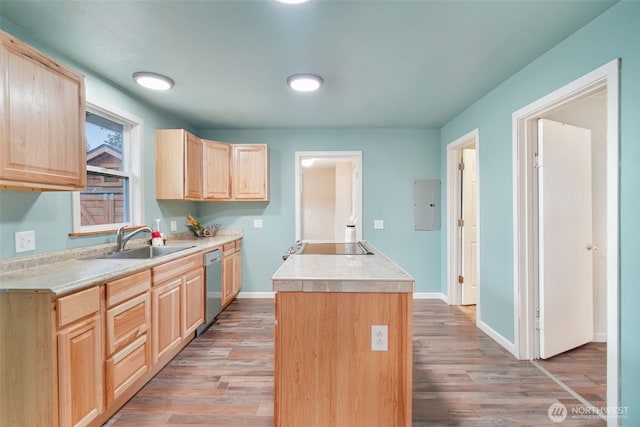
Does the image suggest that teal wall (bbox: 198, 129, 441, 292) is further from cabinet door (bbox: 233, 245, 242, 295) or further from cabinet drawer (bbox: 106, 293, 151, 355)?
cabinet drawer (bbox: 106, 293, 151, 355)

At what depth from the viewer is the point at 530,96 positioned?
6.97 ft

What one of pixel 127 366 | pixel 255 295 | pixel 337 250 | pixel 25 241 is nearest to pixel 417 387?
pixel 337 250

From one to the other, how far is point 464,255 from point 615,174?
2.21 m

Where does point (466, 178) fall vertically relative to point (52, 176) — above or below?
above

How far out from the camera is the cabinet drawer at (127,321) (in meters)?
1.57

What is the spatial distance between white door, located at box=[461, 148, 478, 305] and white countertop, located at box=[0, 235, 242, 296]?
11.2 feet

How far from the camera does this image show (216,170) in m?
3.51

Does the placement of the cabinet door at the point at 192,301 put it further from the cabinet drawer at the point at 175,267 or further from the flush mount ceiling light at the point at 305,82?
the flush mount ceiling light at the point at 305,82

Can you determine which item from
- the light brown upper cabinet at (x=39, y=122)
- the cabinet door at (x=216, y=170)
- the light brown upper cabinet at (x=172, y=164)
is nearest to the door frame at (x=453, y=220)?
the cabinet door at (x=216, y=170)

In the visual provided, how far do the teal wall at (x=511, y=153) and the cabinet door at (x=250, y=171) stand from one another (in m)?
2.50

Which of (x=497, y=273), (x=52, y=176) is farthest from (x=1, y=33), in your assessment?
(x=497, y=273)

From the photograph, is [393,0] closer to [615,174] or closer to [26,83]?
[615,174]

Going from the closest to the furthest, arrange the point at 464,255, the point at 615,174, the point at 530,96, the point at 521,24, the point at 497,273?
1. the point at 615,174
2. the point at 521,24
3. the point at 530,96
4. the point at 497,273
5. the point at 464,255

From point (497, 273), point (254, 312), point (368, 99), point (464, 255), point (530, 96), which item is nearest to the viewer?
point (530, 96)
